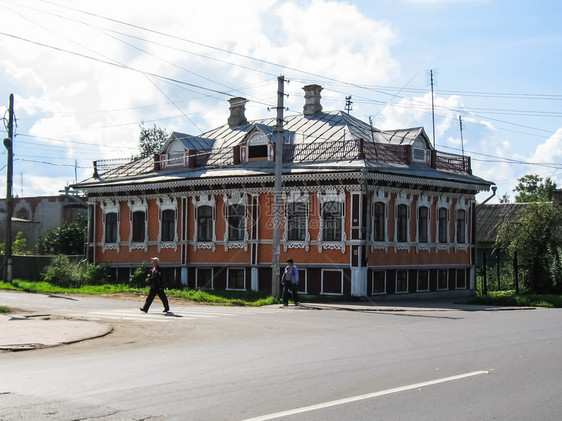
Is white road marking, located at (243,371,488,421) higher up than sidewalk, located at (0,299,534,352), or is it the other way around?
white road marking, located at (243,371,488,421)

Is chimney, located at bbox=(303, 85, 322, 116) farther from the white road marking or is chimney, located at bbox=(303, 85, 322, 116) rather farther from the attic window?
the white road marking

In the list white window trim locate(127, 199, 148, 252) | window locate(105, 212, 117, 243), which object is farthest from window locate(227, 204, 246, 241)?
window locate(105, 212, 117, 243)

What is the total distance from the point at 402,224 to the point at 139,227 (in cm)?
1309

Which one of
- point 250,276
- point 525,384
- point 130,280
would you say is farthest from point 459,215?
point 525,384

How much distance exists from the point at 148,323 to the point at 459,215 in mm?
20523

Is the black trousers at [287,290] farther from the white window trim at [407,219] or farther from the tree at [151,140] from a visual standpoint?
the tree at [151,140]

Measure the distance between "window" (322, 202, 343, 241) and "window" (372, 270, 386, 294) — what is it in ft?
7.63

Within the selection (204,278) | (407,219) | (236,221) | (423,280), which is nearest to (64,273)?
(204,278)

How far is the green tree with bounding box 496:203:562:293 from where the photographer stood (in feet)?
106

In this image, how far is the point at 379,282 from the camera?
30125 millimetres

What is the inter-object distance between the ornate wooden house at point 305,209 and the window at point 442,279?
60mm

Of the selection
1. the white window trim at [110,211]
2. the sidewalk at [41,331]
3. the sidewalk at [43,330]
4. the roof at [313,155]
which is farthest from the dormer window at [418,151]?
the sidewalk at [41,331]

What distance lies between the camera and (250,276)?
104 ft

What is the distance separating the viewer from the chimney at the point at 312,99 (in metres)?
37.1
